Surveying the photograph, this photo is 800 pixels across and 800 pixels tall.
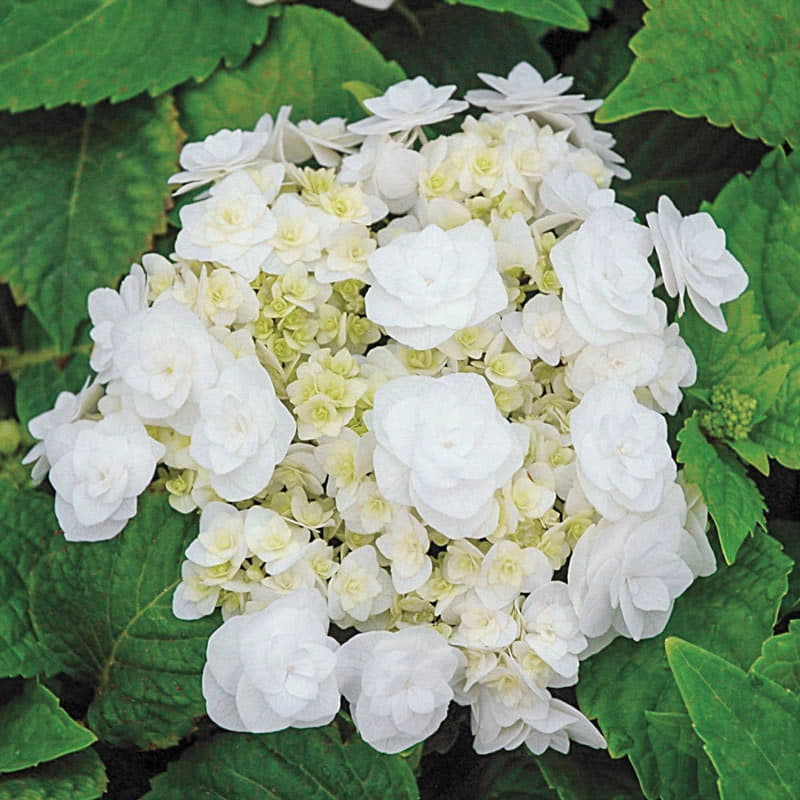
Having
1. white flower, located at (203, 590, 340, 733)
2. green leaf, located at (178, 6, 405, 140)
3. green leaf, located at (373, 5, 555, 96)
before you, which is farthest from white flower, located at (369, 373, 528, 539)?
green leaf, located at (373, 5, 555, 96)

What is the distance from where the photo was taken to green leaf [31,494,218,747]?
850 mm

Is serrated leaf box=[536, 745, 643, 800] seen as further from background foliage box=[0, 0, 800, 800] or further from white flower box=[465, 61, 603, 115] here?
white flower box=[465, 61, 603, 115]

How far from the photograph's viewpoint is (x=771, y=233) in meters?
0.97

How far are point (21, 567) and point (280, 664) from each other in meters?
0.34

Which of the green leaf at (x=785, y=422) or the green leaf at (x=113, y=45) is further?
the green leaf at (x=113, y=45)

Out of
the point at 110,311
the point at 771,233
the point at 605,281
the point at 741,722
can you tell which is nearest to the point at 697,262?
the point at 605,281

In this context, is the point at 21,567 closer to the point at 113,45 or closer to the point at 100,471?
the point at 100,471

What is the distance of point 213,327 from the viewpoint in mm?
795

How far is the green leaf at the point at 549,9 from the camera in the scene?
949 millimetres

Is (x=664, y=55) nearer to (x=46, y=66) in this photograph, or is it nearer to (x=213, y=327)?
(x=213, y=327)

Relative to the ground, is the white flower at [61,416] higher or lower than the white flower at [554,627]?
higher

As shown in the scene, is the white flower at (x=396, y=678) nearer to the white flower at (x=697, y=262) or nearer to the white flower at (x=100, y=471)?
the white flower at (x=100, y=471)

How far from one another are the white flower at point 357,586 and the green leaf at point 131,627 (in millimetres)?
128

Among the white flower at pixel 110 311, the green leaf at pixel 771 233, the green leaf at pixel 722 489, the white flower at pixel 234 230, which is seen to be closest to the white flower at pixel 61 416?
the white flower at pixel 110 311
